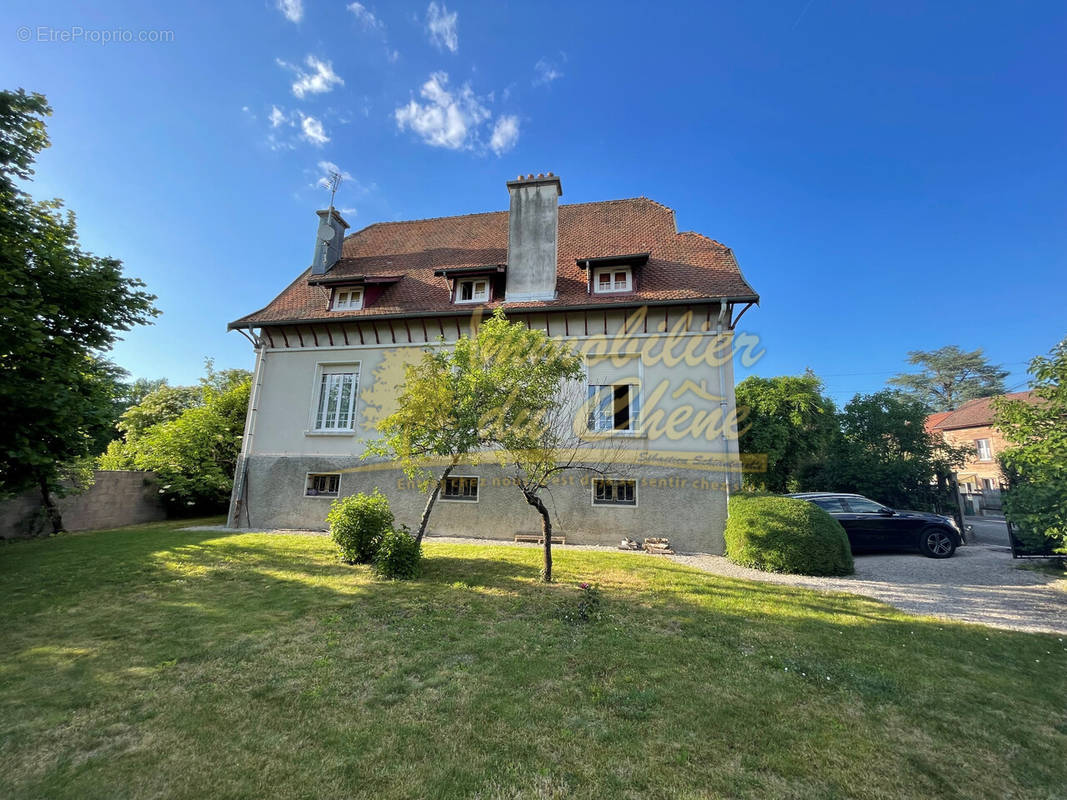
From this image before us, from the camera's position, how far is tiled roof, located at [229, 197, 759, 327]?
11.6m

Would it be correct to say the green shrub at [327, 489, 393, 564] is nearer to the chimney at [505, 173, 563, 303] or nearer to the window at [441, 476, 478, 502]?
the window at [441, 476, 478, 502]

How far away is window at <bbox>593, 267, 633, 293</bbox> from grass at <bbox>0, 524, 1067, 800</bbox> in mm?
8273

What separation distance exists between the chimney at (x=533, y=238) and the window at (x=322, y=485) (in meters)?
7.43

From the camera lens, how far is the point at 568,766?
2.64 m

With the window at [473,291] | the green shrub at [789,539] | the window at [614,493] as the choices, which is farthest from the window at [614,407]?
the window at [473,291]

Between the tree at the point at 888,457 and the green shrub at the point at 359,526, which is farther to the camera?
the tree at the point at 888,457

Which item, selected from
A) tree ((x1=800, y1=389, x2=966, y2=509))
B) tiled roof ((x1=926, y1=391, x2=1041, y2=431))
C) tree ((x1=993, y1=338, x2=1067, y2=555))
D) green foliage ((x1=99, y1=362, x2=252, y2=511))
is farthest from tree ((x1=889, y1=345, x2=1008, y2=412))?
green foliage ((x1=99, y1=362, x2=252, y2=511))

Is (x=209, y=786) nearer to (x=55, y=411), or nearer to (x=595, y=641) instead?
(x=595, y=641)

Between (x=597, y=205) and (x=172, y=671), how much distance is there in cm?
1584

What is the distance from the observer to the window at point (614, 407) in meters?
11.2

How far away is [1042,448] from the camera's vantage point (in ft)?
23.0

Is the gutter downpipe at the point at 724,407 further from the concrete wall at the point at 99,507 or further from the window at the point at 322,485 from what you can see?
the concrete wall at the point at 99,507

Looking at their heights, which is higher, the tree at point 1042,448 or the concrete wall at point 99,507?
the tree at point 1042,448

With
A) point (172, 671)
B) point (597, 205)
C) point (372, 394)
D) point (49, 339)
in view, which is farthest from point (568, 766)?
point (597, 205)
